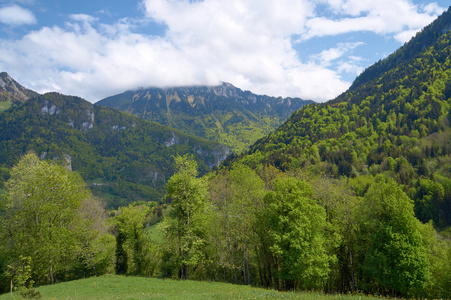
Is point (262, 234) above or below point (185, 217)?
below

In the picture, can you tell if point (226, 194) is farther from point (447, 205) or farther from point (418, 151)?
point (418, 151)

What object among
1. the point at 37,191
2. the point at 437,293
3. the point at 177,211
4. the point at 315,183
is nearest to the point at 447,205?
the point at 437,293

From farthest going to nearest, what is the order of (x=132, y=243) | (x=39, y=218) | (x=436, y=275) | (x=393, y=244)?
(x=132, y=243)
(x=436, y=275)
(x=39, y=218)
(x=393, y=244)

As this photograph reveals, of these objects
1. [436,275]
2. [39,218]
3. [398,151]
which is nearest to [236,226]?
[39,218]

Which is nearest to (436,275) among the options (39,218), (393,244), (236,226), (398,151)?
(393,244)

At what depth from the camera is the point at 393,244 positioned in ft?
95.2

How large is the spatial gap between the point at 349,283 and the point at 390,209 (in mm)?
15869

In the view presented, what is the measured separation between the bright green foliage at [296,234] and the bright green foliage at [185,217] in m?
10.7

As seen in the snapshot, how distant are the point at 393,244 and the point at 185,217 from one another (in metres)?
27.9

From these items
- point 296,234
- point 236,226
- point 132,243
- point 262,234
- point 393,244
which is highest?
point 236,226

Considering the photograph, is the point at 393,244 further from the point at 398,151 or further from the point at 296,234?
the point at 398,151

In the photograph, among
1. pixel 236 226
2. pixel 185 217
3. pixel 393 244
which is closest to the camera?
pixel 393 244

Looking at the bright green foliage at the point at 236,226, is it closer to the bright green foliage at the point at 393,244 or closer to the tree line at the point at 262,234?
the tree line at the point at 262,234

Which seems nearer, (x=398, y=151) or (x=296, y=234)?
(x=296, y=234)
